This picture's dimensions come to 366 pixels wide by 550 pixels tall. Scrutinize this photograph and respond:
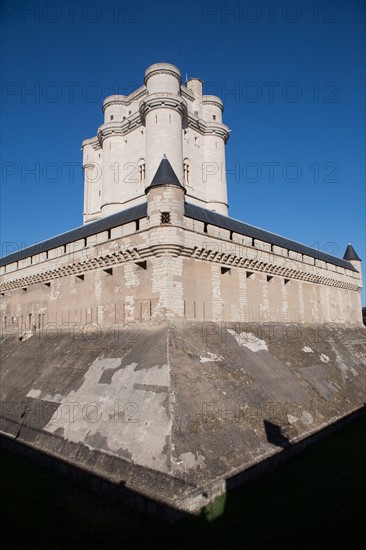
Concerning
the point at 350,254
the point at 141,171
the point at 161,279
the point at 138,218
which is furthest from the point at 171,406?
the point at 350,254

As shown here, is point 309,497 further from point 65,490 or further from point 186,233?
point 186,233

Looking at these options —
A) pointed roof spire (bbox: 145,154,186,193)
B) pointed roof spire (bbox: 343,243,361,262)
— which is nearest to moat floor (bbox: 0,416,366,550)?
pointed roof spire (bbox: 145,154,186,193)

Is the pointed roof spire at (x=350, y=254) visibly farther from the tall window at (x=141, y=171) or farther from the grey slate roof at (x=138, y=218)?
the tall window at (x=141, y=171)

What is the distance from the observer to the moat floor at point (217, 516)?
7074mm

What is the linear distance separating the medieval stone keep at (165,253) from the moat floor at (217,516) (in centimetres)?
673

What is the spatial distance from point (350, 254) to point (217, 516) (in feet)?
111

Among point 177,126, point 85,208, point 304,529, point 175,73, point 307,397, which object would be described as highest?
point 175,73

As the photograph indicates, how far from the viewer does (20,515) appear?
26.3ft

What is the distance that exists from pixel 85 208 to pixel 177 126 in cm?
1285

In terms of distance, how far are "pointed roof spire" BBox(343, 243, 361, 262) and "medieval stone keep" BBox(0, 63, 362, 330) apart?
230 mm

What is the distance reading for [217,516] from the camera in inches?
307

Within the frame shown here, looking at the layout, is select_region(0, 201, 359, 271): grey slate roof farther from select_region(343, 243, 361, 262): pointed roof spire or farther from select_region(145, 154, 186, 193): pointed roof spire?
select_region(343, 243, 361, 262): pointed roof spire

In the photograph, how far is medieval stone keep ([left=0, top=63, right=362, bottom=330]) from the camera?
14.7m

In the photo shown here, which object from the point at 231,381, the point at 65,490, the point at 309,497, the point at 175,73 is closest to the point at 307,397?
the point at 231,381
